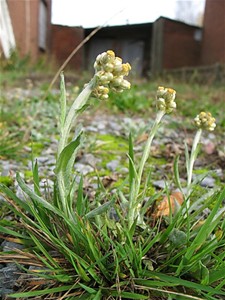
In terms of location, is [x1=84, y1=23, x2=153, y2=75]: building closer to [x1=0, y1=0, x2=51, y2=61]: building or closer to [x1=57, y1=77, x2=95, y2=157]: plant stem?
[x1=0, y1=0, x2=51, y2=61]: building

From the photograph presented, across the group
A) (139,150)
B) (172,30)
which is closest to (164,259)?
(139,150)

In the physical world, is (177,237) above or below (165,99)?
below

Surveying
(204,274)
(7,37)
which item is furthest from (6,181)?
(7,37)

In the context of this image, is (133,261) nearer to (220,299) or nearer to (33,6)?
(220,299)

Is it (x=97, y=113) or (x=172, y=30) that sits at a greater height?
(x=172, y=30)

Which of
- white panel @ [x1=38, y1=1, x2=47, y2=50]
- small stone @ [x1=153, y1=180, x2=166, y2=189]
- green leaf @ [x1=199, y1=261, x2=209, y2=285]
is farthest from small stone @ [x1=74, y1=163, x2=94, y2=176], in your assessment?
white panel @ [x1=38, y1=1, x2=47, y2=50]

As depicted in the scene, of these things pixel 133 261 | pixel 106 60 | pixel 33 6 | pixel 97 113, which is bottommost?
pixel 97 113

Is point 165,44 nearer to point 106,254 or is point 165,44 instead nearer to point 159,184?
point 159,184
